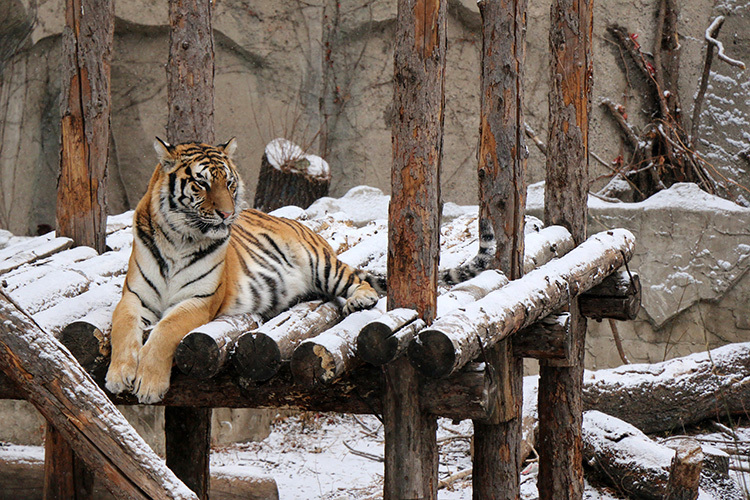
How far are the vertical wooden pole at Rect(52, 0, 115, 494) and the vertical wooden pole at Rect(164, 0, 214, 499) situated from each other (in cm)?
39

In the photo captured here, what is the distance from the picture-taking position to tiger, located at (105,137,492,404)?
10.5 ft

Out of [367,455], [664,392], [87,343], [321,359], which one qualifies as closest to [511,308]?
[321,359]

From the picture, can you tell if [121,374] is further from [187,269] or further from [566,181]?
[566,181]

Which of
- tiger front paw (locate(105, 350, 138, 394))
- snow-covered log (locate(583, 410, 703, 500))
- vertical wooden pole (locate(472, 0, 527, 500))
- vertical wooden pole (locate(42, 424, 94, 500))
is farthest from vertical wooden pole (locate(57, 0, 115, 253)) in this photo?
snow-covered log (locate(583, 410, 703, 500))

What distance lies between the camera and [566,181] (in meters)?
5.15

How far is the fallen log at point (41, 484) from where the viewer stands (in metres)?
4.93

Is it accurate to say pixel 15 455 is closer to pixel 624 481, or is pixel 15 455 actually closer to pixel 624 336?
pixel 624 481

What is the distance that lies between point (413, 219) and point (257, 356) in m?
0.75

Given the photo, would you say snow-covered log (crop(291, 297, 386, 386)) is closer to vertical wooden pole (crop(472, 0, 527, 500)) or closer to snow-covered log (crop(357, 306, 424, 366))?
snow-covered log (crop(357, 306, 424, 366))

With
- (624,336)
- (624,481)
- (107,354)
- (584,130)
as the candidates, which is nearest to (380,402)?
(107,354)

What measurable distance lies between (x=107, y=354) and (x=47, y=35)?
6.24 m

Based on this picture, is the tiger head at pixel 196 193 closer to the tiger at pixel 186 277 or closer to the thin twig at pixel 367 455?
the tiger at pixel 186 277

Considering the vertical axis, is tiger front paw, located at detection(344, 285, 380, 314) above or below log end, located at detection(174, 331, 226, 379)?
above

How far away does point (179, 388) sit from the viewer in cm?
352
